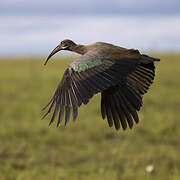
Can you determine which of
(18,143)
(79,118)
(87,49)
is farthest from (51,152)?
(87,49)

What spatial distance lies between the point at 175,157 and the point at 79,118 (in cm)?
329

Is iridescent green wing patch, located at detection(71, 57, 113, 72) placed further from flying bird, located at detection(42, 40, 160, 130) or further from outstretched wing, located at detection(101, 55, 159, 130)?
outstretched wing, located at detection(101, 55, 159, 130)

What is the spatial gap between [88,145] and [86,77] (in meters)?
4.26

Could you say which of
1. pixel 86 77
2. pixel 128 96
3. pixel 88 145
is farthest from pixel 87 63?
pixel 88 145

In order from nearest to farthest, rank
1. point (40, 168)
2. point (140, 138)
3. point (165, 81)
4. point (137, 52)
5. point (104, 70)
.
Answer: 1. point (104, 70)
2. point (137, 52)
3. point (40, 168)
4. point (140, 138)
5. point (165, 81)

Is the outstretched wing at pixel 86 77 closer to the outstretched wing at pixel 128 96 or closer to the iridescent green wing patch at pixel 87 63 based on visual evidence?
the iridescent green wing patch at pixel 87 63

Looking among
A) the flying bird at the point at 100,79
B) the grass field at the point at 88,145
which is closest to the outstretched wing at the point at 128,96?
the flying bird at the point at 100,79

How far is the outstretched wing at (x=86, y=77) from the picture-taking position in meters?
3.25

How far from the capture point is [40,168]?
610 centimetres

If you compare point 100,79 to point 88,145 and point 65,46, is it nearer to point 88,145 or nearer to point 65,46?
point 65,46

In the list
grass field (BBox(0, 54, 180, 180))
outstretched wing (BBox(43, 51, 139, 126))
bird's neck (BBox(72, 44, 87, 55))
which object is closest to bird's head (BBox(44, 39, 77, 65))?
bird's neck (BBox(72, 44, 87, 55))

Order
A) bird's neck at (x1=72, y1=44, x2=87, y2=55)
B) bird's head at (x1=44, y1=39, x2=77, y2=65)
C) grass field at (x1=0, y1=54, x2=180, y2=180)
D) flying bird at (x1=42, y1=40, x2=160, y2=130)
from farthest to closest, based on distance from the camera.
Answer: grass field at (x1=0, y1=54, x2=180, y2=180) < bird's head at (x1=44, y1=39, x2=77, y2=65) < bird's neck at (x1=72, y1=44, x2=87, y2=55) < flying bird at (x1=42, y1=40, x2=160, y2=130)

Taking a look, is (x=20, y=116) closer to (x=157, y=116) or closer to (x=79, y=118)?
(x=79, y=118)

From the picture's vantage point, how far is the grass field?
5.88 meters
